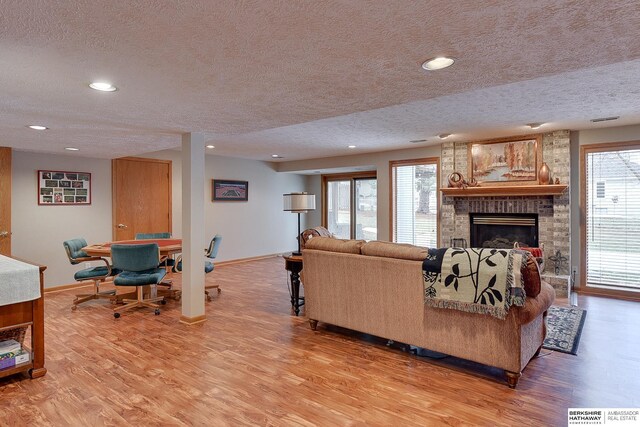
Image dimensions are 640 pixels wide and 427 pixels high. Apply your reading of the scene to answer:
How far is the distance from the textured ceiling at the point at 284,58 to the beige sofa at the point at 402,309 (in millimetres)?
1297

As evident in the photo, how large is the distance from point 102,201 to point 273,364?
4829 mm

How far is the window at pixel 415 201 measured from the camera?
6902mm

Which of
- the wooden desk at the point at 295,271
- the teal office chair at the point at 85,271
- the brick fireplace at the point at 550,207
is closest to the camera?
the wooden desk at the point at 295,271

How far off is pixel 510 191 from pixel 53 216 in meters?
7.02

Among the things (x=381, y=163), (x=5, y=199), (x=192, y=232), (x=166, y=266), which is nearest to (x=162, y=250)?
(x=166, y=266)

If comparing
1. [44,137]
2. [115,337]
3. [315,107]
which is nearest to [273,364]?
[115,337]

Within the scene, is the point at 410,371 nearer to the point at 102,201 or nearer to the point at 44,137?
the point at 44,137

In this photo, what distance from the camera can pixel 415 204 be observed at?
7.14 m

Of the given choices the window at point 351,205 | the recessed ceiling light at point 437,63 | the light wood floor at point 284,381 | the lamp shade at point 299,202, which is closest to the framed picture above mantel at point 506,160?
the light wood floor at point 284,381

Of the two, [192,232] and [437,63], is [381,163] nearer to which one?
[192,232]

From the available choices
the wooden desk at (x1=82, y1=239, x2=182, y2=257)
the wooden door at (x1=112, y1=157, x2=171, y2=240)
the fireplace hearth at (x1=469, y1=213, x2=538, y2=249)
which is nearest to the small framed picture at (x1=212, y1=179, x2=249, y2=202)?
the wooden door at (x1=112, y1=157, x2=171, y2=240)

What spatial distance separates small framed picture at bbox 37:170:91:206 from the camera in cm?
568

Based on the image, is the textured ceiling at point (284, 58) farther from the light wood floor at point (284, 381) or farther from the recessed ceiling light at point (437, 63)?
the light wood floor at point (284, 381)

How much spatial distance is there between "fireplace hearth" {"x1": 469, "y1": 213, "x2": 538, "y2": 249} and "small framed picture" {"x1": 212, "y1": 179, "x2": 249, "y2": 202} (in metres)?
4.70
